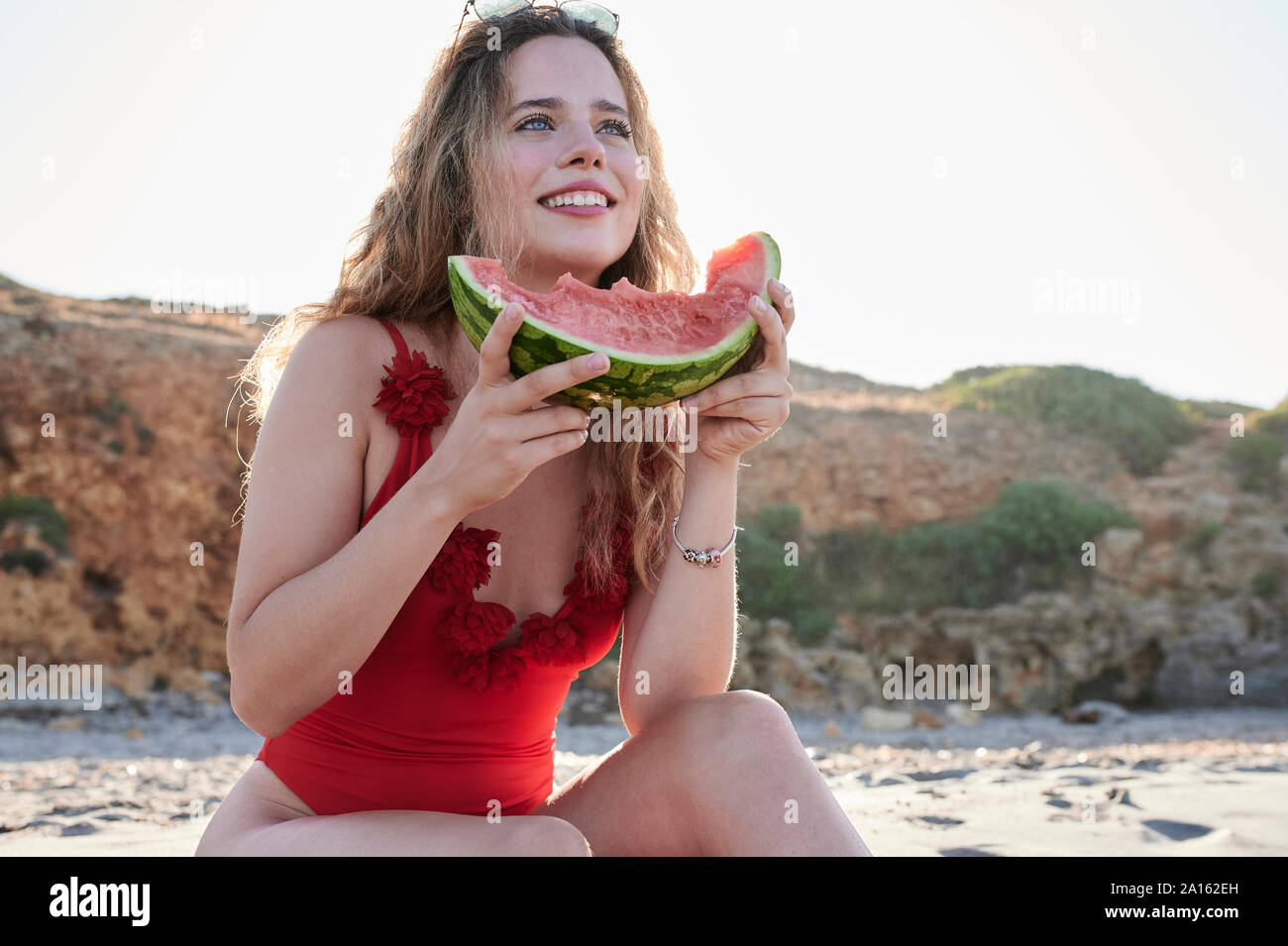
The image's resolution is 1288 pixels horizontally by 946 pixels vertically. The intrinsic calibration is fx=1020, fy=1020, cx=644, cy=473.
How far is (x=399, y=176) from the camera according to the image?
9.61 ft

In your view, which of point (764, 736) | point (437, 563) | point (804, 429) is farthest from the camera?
point (804, 429)

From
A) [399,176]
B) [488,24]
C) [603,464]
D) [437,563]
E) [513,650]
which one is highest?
[488,24]

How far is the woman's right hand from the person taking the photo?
6.34 ft

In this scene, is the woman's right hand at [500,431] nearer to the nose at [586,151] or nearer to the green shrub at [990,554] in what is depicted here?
the nose at [586,151]

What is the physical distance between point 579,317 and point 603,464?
2.32 feet

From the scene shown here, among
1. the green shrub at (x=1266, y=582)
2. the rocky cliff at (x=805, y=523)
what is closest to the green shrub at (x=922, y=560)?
the rocky cliff at (x=805, y=523)

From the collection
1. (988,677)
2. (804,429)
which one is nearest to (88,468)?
(804,429)

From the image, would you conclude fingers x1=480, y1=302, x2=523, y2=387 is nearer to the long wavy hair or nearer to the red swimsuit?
the red swimsuit

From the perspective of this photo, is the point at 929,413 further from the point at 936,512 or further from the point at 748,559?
the point at 748,559

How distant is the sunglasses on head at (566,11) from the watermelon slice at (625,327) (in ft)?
2.93

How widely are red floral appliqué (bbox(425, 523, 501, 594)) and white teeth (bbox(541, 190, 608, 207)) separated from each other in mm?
843

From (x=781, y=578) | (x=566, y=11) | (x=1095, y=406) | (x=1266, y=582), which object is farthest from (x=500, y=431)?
(x=1095, y=406)

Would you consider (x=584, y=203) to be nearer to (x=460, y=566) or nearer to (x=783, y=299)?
(x=783, y=299)

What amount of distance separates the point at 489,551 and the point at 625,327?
668mm
